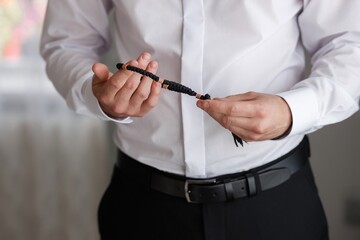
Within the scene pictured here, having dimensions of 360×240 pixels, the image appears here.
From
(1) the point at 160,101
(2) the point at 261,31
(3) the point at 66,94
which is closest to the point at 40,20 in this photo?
(3) the point at 66,94

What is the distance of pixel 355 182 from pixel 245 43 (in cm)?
87

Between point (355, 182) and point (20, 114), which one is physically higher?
point (20, 114)

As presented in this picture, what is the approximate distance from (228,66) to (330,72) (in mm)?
177

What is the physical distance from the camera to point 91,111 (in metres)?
1.02

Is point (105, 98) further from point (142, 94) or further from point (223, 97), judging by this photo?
point (223, 97)

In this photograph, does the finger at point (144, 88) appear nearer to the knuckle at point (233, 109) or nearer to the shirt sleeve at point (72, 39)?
the knuckle at point (233, 109)

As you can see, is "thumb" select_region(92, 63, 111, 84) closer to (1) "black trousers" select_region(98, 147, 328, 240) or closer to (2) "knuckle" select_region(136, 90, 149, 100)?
(2) "knuckle" select_region(136, 90, 149, 100)

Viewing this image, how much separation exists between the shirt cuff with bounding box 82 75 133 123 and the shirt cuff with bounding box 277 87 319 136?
30 cm

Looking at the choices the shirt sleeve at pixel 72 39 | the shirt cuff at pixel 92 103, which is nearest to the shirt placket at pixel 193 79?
the shirt cuff at pixel 92 103

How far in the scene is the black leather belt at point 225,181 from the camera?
92 cm

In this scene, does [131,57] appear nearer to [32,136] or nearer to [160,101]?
[160,101]

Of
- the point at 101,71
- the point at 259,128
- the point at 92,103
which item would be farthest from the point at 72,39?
the point at 259,128

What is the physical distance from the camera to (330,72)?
2.85ft

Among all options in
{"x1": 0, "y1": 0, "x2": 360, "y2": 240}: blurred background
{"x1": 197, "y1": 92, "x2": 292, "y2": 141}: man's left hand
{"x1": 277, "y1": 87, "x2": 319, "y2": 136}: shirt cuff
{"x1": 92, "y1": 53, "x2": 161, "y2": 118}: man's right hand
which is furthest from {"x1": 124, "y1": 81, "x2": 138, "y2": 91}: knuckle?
{"x1": 0, "y1": 0, "x2": 360, "y2": 240}: blurred background
